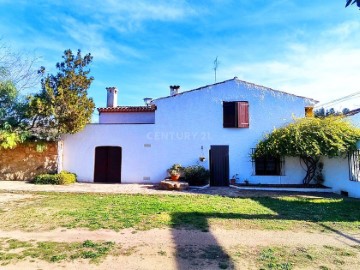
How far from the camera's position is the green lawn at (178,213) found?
754 cm

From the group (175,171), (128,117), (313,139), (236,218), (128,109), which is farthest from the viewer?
(128,117)

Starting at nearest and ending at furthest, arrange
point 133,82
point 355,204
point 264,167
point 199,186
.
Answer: point 355,204
point 199,186
point 264,167
point 133,82

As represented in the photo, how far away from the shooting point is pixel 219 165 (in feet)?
56.6

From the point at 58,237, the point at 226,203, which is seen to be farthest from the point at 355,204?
the point at 58,237

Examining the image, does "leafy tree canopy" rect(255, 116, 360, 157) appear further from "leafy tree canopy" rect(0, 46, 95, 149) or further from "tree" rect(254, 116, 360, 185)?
"leafy tree canopy" rect(0, 46, 95, 149)

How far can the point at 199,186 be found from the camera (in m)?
16.2

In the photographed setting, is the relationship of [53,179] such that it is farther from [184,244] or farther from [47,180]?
[184,244]

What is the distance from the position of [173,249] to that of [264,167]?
42.4 ft

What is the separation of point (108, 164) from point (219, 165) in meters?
7.26

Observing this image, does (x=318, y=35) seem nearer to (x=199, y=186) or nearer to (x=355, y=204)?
(x=355, y=204)

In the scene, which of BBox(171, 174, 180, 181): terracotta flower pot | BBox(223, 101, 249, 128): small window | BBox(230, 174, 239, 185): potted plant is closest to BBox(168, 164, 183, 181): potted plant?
BBox(171, 174, 180, 181): terracotta flower pot

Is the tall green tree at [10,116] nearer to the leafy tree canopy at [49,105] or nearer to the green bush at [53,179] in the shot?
the leafy tree canopy at [49,105]

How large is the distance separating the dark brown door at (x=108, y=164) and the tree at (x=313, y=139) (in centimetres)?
897

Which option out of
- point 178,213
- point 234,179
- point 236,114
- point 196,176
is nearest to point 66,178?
point 196,176
